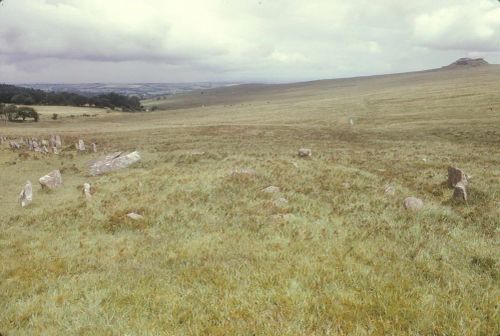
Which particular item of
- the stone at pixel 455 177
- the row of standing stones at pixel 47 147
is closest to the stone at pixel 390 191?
the stone at pixel 455 177

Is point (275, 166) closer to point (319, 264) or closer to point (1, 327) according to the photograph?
point (319, 264)

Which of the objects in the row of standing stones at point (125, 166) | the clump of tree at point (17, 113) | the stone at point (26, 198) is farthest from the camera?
the clump of tree at point (17, 113)

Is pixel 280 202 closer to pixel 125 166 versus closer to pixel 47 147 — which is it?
pixel 125 166

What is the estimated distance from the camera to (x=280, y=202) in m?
15.8

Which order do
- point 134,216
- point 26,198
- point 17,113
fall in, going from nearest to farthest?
point 134,216, point 26,198, point 17,113

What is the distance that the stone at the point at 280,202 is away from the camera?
50.5ft

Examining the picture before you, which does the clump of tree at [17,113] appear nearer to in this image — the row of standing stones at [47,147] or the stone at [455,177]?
the row of standing stones at [47,147]

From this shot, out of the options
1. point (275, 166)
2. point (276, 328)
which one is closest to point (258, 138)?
point (275, 166)

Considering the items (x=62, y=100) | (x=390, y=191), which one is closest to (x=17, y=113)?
(x=62, y=100)

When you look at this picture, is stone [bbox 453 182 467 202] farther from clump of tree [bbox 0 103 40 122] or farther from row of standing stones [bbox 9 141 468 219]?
clump of tree [bbox 0 103 40 122]

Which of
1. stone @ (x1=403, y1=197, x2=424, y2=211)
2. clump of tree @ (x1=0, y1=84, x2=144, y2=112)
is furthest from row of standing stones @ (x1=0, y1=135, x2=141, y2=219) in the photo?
clump of tree @ (x1=0, y1=84, x2=144, y2=112)

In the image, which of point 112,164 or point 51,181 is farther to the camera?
point 112,164

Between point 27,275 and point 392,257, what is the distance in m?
9.57

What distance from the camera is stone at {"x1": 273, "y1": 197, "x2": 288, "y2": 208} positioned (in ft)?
50.5
